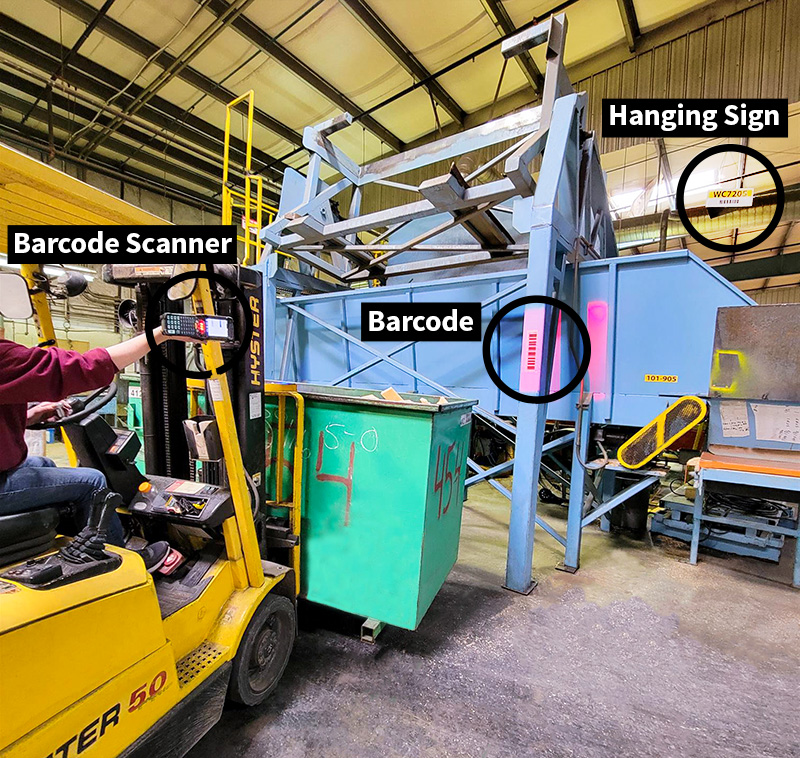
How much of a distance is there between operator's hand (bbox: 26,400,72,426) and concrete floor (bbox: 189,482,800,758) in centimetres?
181

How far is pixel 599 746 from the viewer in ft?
7.06

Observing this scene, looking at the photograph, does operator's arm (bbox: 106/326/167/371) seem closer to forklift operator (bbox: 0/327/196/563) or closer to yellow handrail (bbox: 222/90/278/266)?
forklift operator (bbox: 0/327/196/563)

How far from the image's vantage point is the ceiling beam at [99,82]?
661 centimetres

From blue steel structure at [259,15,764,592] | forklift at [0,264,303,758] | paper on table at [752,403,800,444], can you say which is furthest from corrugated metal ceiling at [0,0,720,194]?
forklift at [0,264,303,758]

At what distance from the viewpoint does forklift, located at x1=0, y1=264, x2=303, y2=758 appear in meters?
1.32

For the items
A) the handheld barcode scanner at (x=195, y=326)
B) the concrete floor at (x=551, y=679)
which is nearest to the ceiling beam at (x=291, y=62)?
the handheld barcode scanner at (x=195, y=326)

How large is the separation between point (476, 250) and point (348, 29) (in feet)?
16.6

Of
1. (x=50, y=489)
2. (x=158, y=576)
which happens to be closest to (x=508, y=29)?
(x=50, y=489)

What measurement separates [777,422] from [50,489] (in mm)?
5510

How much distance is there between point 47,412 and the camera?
79.7 inches

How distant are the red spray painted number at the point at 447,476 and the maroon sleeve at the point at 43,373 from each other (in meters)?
1.82

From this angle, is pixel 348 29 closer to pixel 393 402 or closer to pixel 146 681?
pixel 393 402

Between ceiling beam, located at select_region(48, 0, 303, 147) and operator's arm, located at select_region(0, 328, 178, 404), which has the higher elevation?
ceiling beam, located at select_region(48, 0, 303, 147)

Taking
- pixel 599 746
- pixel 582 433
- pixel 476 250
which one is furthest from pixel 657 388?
pixel 599 746
